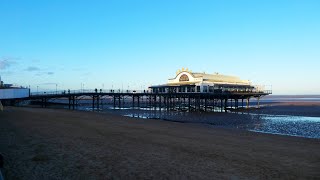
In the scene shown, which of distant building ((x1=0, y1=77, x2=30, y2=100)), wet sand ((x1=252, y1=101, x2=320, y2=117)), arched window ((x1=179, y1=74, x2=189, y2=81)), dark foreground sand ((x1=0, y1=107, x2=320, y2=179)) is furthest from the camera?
arched window ((x1=179, y1=74, x2=189, y2=81))

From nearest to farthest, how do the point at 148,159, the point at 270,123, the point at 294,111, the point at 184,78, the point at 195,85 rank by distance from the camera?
1. the point at 148,159
2. the point at 270,123
3. the point at 294,111
4. the point at 195,85
5. the point at 184,78

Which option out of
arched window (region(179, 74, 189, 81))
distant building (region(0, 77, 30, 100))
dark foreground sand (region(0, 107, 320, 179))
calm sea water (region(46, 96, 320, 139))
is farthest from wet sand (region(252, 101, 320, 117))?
distant building (region(0, 77, 30, 100))

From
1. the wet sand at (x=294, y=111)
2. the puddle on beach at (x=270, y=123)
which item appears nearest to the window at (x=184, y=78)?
the wet sand at (x=294, y=111)

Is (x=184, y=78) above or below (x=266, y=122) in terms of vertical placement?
above

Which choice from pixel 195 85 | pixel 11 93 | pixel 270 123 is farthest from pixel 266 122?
pixel 11 93

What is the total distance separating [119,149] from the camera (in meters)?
14.4

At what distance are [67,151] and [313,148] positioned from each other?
12437mm

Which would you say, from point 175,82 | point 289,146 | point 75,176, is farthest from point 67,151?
point 175,82

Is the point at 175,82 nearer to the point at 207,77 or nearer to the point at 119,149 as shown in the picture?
the point at 207,77

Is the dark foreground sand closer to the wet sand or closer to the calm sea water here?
the calm sea water

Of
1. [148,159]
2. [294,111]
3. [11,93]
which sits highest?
[11,93]

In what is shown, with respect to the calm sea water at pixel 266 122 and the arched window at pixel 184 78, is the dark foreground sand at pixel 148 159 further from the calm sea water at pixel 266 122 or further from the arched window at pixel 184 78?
the arched window at pixel 184 78

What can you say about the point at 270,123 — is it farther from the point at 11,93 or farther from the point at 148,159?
the point at 11,93

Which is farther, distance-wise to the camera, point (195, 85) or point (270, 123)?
point (195, 85)
